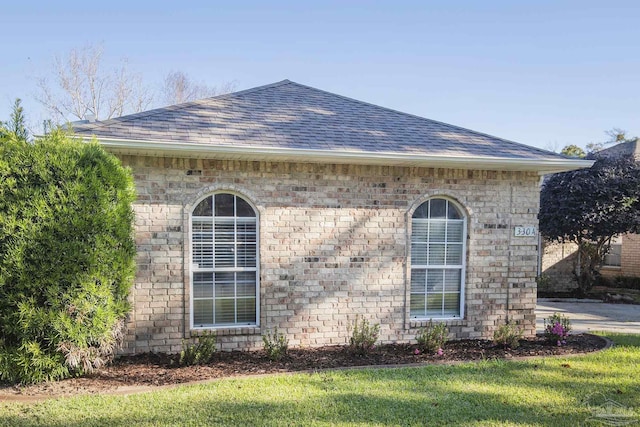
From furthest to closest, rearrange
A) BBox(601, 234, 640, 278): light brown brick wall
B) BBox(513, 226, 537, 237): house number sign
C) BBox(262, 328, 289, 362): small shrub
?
BBox(601, 234, 640, 278): light brown brick wall → BBox(513, 226, 537, 237): house number sign → BBox(262, 328, 289, 362): small shrub

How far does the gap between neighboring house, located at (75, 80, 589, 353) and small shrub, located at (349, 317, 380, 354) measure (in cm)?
29

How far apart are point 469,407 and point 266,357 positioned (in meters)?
3.00

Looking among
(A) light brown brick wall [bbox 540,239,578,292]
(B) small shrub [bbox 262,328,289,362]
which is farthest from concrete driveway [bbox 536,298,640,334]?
(B) small shrub [bbox 262,328,289,362]

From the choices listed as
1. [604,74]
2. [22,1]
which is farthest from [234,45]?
[604,74]

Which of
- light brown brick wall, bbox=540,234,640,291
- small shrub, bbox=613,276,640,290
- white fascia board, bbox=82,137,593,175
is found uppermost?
white fascia board, bbox=82,137,593,175

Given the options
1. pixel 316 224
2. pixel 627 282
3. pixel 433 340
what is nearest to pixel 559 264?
pixel 627 282

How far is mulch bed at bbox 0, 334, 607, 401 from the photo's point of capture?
525cm

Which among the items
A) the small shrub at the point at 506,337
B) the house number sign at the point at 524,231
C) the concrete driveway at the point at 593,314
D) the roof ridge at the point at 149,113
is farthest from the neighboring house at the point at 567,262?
the roof ridge at the point at 149,113

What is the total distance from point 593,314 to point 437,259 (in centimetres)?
690

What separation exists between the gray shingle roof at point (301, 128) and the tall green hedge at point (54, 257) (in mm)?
999

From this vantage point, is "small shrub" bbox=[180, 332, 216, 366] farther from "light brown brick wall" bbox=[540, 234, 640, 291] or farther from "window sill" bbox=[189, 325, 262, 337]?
"light brown brick wall" bbox=[540, 234, 640, 291]

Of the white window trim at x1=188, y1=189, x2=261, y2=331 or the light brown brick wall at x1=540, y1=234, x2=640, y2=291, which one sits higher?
the white window trim at x1=188, y1=189, x2=261, y2=331

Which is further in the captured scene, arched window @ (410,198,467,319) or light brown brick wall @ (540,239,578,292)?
light brown brick wall @ (540,239,578,292)

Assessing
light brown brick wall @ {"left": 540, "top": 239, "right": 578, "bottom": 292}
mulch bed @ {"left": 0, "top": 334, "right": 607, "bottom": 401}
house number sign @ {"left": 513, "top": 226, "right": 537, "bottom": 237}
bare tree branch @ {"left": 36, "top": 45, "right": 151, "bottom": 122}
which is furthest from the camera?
bare tree branch @ {"left": 36, "top": 45, "right": 151, "bottom": 122}
